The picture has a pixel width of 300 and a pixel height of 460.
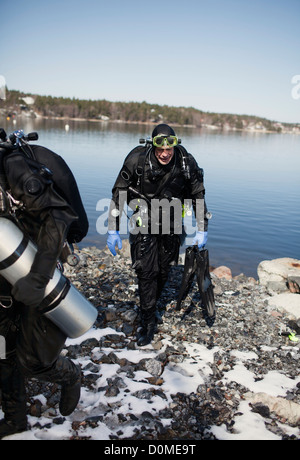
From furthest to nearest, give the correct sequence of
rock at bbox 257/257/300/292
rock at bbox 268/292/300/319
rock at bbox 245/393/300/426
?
1. rock at bbox 257/257/300/292
2. rock at bbox 268/292/300/319
3. rock at bbox 245/393/300/426

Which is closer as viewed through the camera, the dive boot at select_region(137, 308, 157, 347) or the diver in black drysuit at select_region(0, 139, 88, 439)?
the diver in black drysuit at select_region(0, 139, 88, 439)

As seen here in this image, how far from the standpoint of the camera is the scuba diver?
449 centimetres

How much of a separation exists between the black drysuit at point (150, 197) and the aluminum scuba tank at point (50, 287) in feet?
6.34

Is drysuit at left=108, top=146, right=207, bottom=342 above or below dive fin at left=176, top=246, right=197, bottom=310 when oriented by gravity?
above

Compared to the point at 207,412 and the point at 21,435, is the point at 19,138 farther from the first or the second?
the point at 207,412

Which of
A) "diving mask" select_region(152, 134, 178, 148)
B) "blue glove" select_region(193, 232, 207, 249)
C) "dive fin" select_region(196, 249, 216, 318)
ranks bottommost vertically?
"dive fin" select_region(196, 249, 216, 318)

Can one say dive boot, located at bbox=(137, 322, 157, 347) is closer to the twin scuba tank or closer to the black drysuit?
the black drysuit

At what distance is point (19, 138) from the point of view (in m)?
2.51

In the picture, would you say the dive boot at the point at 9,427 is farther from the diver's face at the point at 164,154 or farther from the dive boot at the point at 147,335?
the diver's face at the point at 164,154

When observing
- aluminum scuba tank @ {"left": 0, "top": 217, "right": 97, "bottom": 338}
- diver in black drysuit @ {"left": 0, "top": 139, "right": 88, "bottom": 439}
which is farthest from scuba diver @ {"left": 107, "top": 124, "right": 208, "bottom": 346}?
aluminum scuba tank @ {"left": 0, "top": 217, "right": 97, "bottom": 338}

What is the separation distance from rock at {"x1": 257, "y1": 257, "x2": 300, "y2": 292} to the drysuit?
3.61 m

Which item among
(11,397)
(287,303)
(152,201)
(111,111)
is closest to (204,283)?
(152,201)

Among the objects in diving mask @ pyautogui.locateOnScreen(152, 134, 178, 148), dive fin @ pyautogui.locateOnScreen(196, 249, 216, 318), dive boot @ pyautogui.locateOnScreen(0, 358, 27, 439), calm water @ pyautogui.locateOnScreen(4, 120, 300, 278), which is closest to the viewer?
dive boot @ pyautogui.locateOnScreen(0, 358, 27, 439)

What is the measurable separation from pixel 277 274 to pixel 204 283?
3706mm
